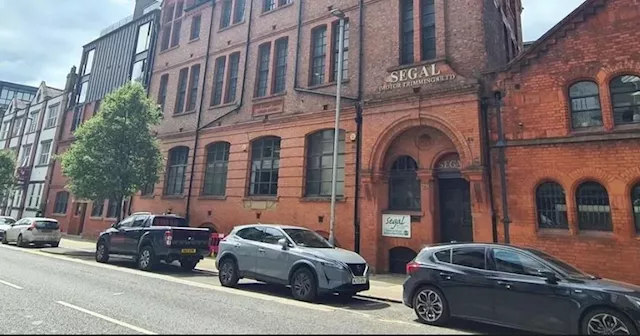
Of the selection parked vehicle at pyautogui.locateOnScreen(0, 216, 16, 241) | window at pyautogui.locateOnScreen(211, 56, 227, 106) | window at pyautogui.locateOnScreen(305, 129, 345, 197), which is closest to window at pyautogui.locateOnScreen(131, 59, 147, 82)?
Answer: window at pyautogui.locateOnScreen(211, 56, 227, 106)

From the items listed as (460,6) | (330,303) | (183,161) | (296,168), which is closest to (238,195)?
(296,168)

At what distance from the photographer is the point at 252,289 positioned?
9953 mm

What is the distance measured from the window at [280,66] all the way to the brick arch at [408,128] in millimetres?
6892

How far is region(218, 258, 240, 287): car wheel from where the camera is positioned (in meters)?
10.1

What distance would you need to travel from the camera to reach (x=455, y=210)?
13195 millimetres

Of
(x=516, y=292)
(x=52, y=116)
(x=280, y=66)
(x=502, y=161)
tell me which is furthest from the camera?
(x=52, y=116)

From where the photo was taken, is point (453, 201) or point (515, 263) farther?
point (453, 201)

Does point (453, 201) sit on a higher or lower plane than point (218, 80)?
lower

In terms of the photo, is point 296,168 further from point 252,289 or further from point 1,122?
point 1,122

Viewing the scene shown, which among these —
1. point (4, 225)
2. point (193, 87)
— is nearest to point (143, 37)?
point (193, 87)

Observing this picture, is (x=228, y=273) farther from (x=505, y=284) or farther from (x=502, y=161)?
(x=502, y=161)

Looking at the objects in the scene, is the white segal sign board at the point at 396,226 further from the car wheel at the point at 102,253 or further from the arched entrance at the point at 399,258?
the car wheel at the point at 102,253

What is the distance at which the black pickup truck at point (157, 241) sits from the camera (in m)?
12.5

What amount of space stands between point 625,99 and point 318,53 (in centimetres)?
1208
